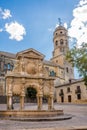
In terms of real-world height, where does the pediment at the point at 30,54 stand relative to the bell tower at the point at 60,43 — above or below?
below

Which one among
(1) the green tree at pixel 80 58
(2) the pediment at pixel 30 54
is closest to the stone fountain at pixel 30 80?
(2) the pediment at pixel 30 54

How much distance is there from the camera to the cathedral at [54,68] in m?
23.1

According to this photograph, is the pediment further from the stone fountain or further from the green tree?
the green tree

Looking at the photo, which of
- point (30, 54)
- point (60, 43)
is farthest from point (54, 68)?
point (30, 54)

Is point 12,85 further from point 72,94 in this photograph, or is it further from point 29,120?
point 72,94

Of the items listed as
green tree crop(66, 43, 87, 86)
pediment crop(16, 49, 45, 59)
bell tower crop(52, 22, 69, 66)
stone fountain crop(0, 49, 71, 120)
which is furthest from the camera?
bell tower crop(52, 22, 69, 66)

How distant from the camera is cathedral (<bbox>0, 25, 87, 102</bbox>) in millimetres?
23062

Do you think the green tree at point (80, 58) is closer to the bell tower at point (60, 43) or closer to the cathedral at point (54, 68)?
the cathedral at point (54, 68)

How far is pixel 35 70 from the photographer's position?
76.2 ft

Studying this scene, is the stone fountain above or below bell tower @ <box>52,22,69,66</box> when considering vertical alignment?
below

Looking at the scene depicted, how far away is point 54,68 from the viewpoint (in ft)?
249

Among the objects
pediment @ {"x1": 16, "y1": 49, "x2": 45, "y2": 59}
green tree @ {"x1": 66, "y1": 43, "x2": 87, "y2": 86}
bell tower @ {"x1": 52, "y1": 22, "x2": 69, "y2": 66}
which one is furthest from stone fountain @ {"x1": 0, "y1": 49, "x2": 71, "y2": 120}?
bell tower @ {"x1": 52, "y1": 22, "x2": 69, "y2": 66}

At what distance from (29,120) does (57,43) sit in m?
63.4

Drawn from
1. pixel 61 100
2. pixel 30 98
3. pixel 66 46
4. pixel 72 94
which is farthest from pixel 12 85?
pixel 66 46
